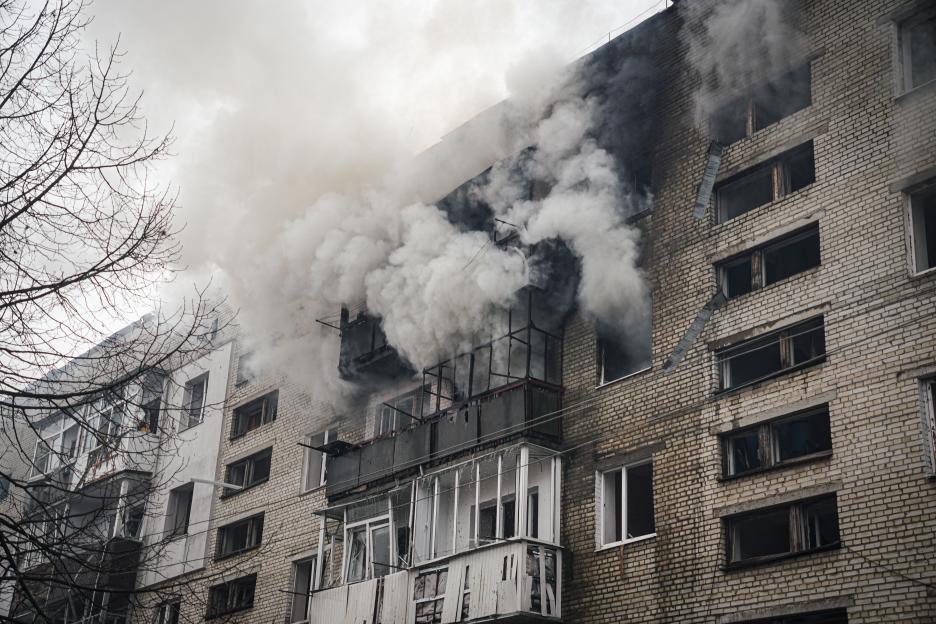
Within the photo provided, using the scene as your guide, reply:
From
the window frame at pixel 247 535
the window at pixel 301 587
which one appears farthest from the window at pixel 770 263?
the window frame at pixel 247 535

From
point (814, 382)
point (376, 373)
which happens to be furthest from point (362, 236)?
point (814, 382)

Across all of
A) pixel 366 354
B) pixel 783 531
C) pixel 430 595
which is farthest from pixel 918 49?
pixel 366 354

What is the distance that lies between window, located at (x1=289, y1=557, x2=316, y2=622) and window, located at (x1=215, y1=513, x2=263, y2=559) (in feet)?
7.32

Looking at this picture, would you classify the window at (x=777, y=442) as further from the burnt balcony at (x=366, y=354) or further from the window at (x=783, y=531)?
the burnt balcony at (x=366, y=354)

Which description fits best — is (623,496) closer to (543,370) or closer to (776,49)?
(543,370)

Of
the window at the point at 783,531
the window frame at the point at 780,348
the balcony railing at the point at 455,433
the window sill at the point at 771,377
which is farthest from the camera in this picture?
the balcony railing at the point at 455,433

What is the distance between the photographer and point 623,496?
707 inches

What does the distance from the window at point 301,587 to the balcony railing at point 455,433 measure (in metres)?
2.75

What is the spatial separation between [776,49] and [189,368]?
20485 mm

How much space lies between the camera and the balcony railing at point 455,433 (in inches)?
757

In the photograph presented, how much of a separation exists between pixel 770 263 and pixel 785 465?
3659mm

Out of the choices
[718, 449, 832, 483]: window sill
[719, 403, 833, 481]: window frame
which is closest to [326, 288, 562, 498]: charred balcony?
[719, 403, 833, 481]: window frame

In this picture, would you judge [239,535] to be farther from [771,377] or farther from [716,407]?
[771,377]

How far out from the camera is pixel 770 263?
17562 millimetres
